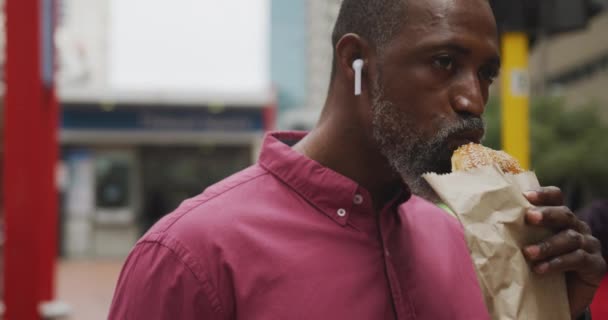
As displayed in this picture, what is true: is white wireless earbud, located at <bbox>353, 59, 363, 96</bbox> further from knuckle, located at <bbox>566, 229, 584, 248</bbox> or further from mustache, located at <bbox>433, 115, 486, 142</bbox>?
knuckle, located at <bbox>566, 229, 584, 248</bbox>

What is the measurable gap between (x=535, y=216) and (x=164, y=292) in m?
0.80

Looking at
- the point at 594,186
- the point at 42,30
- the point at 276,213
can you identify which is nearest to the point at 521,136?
the point at 42,30

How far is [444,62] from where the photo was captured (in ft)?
5.28

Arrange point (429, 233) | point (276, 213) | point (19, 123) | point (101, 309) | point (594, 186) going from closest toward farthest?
point (276, 213)
point (429, 233)
point (19, 123)
point (101, 309)
point (594, 186)

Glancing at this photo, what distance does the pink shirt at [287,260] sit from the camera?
151 cm

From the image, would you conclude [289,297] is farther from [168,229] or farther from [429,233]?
[429,233]

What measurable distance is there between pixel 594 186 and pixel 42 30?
26.2 meters

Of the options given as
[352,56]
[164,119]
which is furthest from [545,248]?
[164,119]

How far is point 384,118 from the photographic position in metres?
1.66

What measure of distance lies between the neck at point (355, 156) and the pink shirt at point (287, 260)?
54 millimetres

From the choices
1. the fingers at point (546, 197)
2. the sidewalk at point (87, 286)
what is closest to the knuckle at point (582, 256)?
the fingers at point (546, 197)

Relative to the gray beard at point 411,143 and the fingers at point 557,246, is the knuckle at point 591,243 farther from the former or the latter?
the gray beard at point 411,143

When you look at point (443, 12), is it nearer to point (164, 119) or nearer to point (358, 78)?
point (358, 78)

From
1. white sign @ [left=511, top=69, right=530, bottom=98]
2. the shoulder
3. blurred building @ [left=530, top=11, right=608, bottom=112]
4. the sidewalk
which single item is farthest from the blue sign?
the shoulder
